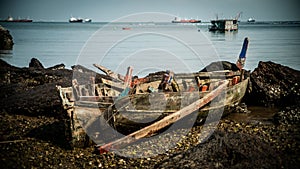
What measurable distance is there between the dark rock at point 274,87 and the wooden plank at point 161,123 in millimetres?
3607

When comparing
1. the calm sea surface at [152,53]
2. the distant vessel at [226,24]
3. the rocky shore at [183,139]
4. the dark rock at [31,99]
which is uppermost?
the distant vessel at [226,24]

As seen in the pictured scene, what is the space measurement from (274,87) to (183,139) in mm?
6919

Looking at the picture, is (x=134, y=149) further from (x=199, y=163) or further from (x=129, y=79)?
(x=129, y=79)

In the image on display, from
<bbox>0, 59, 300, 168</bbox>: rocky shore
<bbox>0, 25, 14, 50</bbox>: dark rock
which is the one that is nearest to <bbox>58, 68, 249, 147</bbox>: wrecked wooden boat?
<bbox>0, 59, 300, 168</bbox>: rocky shore

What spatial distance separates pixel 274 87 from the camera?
14.0 metres

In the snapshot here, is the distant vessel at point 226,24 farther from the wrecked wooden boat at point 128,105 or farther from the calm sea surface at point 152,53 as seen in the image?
the wrecked wooden boat at point 128,105

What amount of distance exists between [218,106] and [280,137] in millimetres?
2855

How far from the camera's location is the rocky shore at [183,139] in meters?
7.12

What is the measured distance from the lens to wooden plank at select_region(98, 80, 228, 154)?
834 cm

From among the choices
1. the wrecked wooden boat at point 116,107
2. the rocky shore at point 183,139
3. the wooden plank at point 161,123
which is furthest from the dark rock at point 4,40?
the wooden plank at point 161,123

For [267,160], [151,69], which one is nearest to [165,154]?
[267,160]

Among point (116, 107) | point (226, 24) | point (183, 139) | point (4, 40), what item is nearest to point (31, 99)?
point (116, 107)

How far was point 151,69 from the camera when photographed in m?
29.7

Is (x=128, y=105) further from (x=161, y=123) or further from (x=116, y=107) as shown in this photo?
(x=161, y=123)
